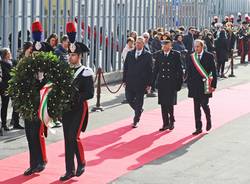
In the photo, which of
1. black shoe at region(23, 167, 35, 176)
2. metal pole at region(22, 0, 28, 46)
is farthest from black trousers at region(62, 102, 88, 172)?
metal pole at region(22, 0, 28, 46)

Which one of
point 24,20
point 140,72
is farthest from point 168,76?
point 24,20

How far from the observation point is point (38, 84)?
30.2ft

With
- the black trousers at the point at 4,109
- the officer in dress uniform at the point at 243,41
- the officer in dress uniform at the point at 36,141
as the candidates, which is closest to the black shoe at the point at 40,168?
the officer in dress uniform at the point at 36,141

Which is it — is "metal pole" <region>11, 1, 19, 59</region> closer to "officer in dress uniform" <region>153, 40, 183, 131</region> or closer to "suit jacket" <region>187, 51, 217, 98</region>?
"officer in dress uniform" <region>153, 40, 183, 131</region>

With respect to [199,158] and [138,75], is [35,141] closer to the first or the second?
[199,158]

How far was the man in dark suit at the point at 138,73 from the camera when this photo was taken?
44.0ft

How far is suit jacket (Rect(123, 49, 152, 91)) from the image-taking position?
13.4 m

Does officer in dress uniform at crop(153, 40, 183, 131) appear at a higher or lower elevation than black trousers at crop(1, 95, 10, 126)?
higher

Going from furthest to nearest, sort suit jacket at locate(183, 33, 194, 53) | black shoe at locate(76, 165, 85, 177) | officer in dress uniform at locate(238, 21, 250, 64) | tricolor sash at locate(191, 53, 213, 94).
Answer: officer in dress uniform at locate(238, 21, 250, 64), suit jacket at locate(183, 33, 194, 53), tricolor sash at locate(191, 53, 213, 94), black shoe at locate(76, 165, 85, 177)

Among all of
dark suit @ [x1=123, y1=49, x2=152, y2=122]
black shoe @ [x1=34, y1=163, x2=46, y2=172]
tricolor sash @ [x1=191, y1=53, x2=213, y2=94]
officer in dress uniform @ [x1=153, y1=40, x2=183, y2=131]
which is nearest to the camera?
black shoe @ [x1=34, y1=163, x2=46, y2=172]

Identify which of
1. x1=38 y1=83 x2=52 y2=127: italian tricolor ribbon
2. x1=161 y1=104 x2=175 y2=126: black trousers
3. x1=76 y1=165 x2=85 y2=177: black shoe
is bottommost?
x1=76 y1=165 x2=85 y2=177: black shoe

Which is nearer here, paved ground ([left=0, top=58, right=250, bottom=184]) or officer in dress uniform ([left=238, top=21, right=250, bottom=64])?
paved ground ([left=0, top=58, right=250, bottom=184])

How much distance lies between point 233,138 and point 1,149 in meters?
4.30

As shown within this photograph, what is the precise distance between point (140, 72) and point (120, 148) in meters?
2.38
